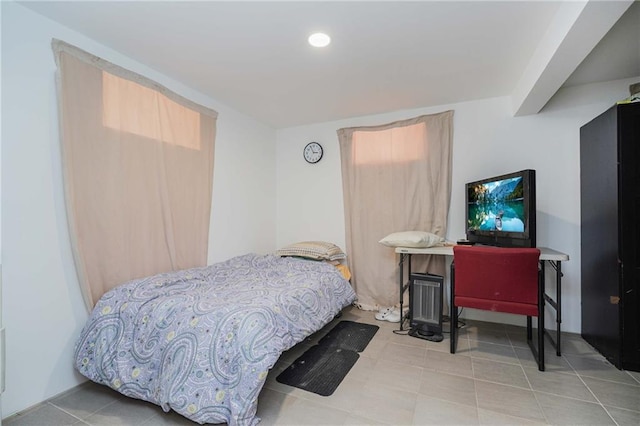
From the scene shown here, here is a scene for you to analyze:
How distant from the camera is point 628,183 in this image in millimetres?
2045

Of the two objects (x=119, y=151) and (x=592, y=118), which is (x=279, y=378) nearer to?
(x=119, y=151)

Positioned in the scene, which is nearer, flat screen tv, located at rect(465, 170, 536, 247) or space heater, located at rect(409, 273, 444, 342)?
flat screen tv, located at rect(465, 170, 536, 247)

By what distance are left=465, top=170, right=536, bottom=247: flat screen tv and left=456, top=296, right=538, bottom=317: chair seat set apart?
0.47m

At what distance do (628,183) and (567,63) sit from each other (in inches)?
37.5

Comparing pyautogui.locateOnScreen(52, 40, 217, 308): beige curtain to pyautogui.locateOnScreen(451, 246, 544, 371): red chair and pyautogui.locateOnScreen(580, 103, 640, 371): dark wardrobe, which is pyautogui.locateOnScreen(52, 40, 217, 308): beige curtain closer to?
pyautogui.locateOnScreen(451, 246, 544, 371): red chair

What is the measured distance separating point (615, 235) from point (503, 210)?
72 centimetres

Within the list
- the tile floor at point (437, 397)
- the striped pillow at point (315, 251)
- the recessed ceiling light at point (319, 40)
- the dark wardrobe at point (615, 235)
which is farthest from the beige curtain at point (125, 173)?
the dark wardrobe at point (615, 235)

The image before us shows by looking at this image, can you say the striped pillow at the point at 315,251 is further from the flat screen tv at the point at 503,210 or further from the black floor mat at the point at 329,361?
the flat screen tv at the point at 503,210

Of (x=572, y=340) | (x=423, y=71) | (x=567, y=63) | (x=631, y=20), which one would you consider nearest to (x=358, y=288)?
(x=572, y=340)

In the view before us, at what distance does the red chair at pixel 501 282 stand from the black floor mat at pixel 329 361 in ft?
2.67

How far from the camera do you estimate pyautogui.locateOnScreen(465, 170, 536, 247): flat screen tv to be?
221 centimetres

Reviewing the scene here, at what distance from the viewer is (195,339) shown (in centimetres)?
159

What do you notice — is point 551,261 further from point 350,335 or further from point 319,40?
point 319,40

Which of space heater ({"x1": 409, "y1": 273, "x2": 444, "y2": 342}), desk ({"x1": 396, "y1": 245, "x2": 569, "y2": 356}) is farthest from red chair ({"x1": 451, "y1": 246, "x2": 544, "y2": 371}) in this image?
space heater ({"x1": 409, "y1": 273, "x2": 444, "y2": 342})
